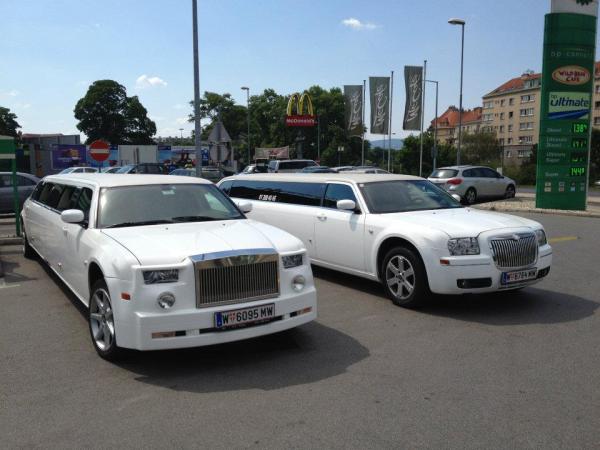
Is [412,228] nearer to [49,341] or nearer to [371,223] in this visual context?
[371,223]

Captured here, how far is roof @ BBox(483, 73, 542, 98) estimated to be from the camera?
4605 inches

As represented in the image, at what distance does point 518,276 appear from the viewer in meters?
6.31

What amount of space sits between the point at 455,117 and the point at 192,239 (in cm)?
16209

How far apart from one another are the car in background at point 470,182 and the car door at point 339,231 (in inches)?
541

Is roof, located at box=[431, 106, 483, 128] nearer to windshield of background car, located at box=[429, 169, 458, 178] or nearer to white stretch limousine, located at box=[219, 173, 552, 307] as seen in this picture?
windshield of background car, located at box=[429, 169, 458, 178]

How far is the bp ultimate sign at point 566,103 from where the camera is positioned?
18.4m

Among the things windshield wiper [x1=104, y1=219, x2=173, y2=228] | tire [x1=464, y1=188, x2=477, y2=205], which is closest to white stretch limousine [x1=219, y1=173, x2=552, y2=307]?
windshield wiper [x1=104, y1=219, x2=173, y2=228]

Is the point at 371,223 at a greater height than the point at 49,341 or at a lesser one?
greater

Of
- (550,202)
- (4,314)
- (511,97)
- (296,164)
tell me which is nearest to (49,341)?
(4,314)

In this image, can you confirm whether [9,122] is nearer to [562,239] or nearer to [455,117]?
[562,239]

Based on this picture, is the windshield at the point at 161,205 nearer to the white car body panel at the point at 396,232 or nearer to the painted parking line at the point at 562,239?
the white car body panel at the point at 396,232

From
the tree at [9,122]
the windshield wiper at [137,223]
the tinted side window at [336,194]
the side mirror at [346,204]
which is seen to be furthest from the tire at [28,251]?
A: the tree at [9,122]

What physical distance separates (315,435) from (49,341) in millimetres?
3212

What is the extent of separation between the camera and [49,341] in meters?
5.45
